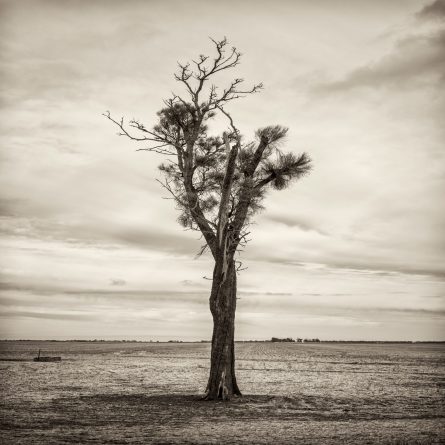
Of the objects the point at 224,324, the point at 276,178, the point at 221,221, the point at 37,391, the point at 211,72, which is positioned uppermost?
the point at 211,72

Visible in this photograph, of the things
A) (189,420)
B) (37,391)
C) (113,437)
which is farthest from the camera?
(37,391)

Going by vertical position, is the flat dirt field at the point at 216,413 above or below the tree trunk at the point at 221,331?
below

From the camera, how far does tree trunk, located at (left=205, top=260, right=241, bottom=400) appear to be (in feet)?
60.5

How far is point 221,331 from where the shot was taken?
18.7m

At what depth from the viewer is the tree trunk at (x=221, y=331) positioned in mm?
18453

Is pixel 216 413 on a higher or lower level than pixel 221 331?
lower

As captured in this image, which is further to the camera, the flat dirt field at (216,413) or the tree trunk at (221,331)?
the tree trunk at (221,331)

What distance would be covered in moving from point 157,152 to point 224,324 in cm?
636

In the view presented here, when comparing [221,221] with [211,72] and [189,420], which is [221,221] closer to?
[211,72]

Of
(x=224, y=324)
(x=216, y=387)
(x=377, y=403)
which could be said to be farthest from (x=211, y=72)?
(x=377, y=403)

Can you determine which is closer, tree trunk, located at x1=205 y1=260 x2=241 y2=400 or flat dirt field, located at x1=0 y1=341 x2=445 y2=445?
flat dirt field, located at x1=0 y1=341 x2=445 y2=445

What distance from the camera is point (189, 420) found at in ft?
46.0

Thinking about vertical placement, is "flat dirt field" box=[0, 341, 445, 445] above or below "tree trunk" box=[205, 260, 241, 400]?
below

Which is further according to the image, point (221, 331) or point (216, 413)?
point (221, 331)
